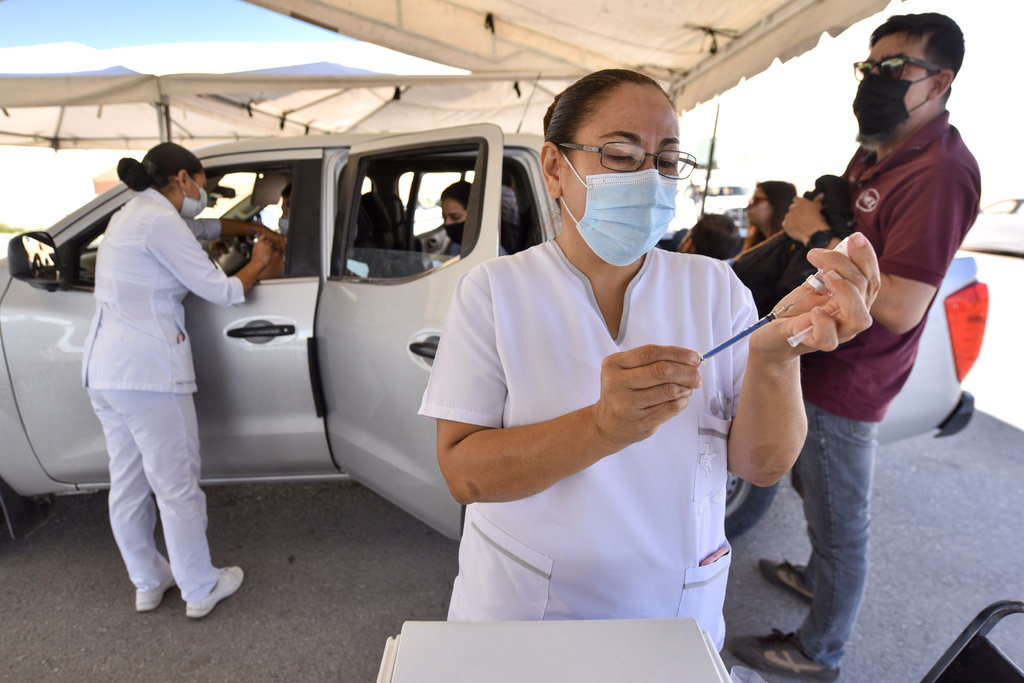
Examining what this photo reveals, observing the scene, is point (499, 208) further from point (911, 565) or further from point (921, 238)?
point (911, 565)

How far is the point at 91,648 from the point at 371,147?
7.54ft

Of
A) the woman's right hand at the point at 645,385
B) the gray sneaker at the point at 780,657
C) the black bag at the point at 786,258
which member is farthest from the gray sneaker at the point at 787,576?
the woman's right hand at the point at 645,385

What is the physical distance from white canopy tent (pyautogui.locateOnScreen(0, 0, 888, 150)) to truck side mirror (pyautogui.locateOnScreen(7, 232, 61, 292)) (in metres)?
2.65

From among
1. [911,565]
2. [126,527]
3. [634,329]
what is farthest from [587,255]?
[911,565]

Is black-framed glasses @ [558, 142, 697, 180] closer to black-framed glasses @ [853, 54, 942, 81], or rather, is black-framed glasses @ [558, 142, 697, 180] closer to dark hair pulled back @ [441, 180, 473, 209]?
black-framed glasses @ [853, 54, 942, 81]

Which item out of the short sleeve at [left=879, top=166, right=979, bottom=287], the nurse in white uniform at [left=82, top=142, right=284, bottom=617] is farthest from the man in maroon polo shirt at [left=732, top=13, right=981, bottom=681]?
the nurse in white uniform at [left=82, top=142, right=284, bottom=617]

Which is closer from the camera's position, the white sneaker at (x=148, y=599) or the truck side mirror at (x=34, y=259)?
the truck side mirror at (x=34, y=259)

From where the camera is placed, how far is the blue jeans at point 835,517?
1.95 metres

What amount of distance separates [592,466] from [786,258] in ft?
4.22

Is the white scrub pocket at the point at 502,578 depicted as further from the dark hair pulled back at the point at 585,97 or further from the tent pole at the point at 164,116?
the tent pole at the point at 164,116

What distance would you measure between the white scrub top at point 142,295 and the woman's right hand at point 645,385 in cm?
206

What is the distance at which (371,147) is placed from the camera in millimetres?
2510

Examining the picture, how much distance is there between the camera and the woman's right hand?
777 millimetres

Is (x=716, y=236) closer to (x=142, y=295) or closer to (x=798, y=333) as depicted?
(x=798, y=333)
